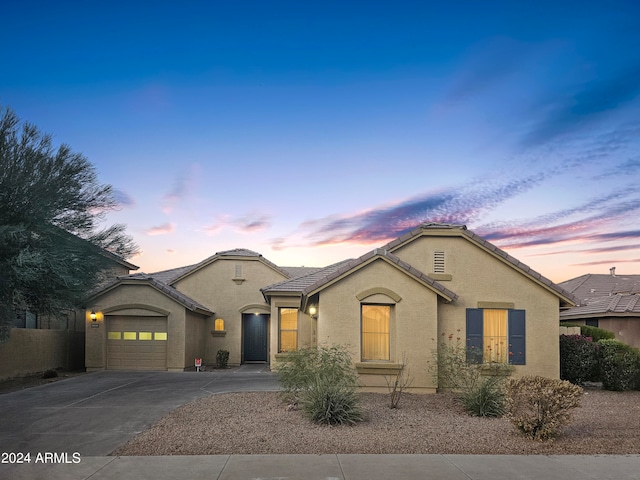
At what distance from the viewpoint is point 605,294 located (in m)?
31.0

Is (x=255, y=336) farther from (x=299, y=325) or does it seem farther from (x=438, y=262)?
(x=438, y=262)

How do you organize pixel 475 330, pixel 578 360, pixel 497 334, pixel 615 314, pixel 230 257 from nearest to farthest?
pixel 475 330 < pixel 497 334 < pixel 578 360 < pixel 615 314 < pixel 230 257

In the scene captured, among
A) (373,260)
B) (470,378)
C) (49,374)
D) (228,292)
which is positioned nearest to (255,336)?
(228,292)

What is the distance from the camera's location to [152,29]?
13.8 metres

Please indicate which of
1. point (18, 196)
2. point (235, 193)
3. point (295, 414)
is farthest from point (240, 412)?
point (235, 193)

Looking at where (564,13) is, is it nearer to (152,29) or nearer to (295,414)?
(152,29)

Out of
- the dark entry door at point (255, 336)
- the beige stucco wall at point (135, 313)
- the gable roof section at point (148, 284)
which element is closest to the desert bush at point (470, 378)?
the gable roof section at point (148, 284)

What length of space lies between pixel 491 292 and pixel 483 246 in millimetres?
1357

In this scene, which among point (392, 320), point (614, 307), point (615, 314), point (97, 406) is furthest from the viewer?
point (614, 307)

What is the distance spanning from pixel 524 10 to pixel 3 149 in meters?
12.9

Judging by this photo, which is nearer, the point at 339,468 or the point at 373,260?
the point at 339,468

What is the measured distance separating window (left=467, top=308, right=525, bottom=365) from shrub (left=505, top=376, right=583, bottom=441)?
5.76 meters

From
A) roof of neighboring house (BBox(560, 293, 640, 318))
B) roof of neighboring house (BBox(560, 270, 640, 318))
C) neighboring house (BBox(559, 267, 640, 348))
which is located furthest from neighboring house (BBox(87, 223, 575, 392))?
roof of neighboring house (BBox(560, 293, 640, 318))

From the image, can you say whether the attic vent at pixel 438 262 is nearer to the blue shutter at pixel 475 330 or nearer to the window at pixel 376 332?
the blue shutter at pixel 475 330
